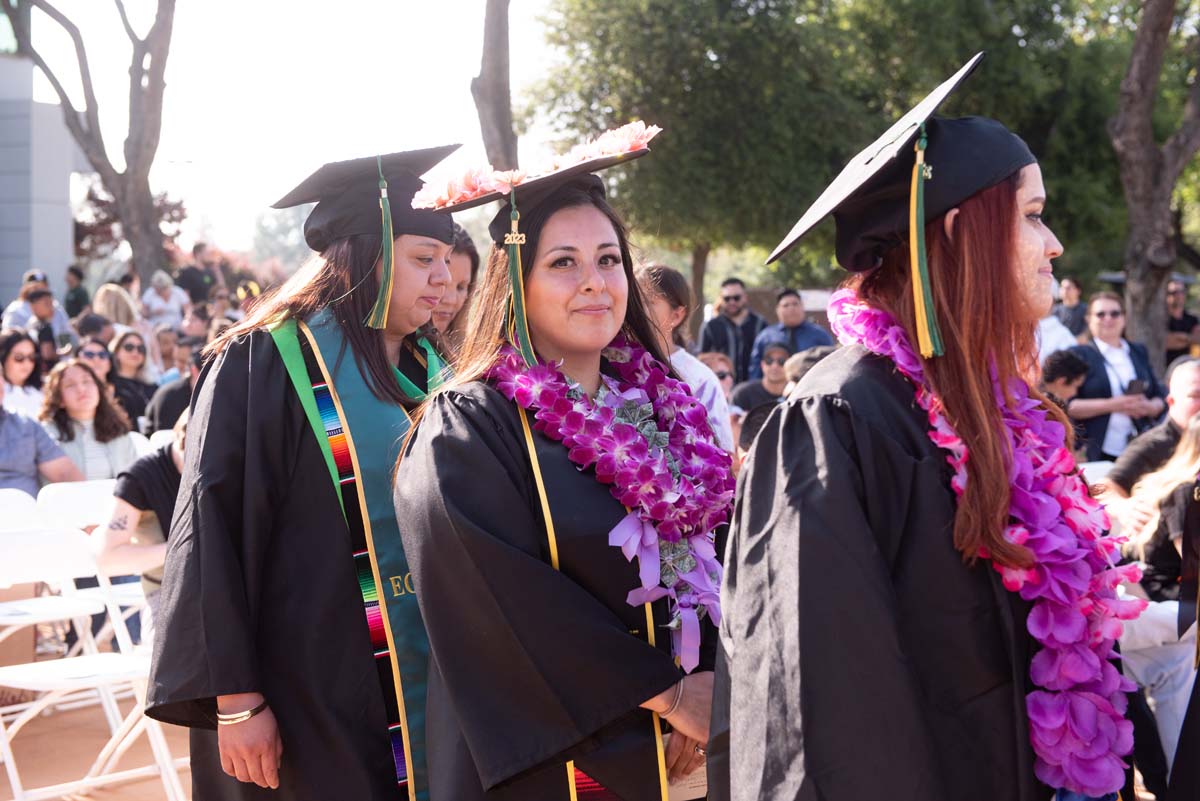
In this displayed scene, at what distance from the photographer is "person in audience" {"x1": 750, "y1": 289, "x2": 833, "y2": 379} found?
9.38 metres

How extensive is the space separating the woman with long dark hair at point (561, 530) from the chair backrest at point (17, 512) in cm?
358

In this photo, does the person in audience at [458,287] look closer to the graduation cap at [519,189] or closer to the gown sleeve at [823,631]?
the graduation cap at [519,189]

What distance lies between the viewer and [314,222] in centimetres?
329

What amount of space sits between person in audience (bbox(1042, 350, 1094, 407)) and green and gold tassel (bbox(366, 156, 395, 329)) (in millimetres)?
5382

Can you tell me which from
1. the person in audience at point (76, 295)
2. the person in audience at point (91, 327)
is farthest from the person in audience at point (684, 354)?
the person in audience at point (76, 295)

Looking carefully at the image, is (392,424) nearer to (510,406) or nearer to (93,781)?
(510,406)

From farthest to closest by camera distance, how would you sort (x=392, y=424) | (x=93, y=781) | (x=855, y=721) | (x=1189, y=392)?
1. (x=1189, y=392)
2. (x=93, y=781)
3. (x=392, y=424)
4. (x=855, y=721)

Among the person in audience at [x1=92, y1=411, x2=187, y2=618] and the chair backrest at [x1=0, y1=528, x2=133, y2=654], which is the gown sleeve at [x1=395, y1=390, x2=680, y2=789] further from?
the chair backrest at [x1=0, y1=528, x2=133, y2=654]

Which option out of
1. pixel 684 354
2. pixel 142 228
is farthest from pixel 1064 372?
pixel 142 228

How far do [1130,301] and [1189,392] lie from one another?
7.70 m

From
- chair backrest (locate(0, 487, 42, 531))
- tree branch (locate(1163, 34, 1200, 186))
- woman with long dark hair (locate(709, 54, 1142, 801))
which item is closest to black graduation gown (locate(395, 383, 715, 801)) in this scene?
woman with long dark hair (locate(709, 54, 1142, 801))

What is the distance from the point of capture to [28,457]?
6648mm

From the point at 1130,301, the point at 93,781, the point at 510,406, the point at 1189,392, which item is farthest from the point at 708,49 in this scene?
the point at 510,406

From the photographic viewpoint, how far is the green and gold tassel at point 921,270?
6.40 ft
